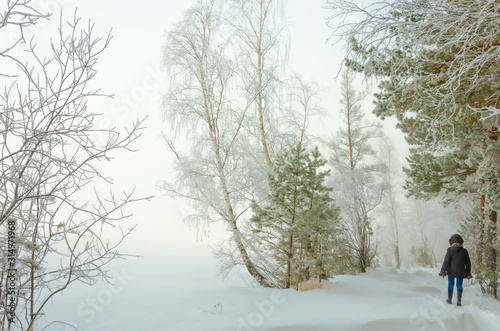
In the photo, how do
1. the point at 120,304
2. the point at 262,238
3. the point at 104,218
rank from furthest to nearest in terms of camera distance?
the point at 262,238, the point at 120,304, the point at 104,218

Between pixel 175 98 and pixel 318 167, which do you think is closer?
pixel 318 167

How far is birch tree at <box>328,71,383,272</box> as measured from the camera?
10.9 metres

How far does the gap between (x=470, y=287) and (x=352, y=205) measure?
3746 millimetres

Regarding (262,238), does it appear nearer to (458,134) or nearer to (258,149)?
(258,149)

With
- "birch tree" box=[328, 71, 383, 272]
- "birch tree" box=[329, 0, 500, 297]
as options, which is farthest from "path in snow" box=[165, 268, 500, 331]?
"birch tree" box=[328, 71, 383, 272]

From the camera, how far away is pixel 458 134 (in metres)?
7.37

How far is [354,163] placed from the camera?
46.0 feet

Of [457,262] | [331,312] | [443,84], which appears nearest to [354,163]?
[457,262]

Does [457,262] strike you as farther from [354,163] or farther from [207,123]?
[354,163]

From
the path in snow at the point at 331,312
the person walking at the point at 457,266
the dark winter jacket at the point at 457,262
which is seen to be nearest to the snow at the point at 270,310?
the path in snow at the point at 331,312

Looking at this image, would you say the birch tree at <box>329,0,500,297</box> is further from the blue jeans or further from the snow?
the snow

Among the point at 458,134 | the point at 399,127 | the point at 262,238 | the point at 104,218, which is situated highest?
the point at 399,127

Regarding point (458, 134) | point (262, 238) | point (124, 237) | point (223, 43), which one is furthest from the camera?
point (223, 43)

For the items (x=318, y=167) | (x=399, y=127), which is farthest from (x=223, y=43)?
(x=399, y=127)
